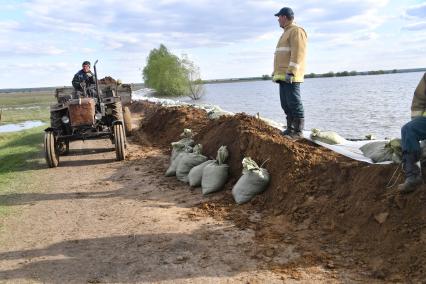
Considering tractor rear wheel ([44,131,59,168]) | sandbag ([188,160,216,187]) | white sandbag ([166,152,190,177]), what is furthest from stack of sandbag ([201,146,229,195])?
tractor rear wheel ([44,131,59,168])

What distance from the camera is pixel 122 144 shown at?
9.90m

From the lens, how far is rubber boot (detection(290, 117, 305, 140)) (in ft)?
23.8

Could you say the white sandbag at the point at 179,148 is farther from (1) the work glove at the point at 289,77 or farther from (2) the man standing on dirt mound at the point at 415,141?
(2) the man standing on dirt mound at the point at 415,141

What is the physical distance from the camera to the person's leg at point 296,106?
7047 mm

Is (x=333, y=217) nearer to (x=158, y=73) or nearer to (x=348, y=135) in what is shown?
(x=348, y=135)

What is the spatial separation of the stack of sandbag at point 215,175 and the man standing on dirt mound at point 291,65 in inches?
50.7

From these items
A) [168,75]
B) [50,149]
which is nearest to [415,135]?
[50,149]

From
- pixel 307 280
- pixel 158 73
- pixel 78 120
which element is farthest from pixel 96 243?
pixel 158 73

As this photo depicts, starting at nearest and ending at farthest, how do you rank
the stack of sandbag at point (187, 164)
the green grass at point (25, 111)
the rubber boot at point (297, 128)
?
1. the rubber boot at point (297, 128)
2. the stack of sandbag at point (187, 164)
3. the green grass at point (25, 111)

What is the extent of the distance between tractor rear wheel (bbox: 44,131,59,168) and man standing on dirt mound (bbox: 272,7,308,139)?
5173mm

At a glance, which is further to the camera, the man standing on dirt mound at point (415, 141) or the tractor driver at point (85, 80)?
the tractor driver at point (85, 80)

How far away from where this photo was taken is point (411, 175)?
4223 mm

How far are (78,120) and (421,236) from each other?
770 cm

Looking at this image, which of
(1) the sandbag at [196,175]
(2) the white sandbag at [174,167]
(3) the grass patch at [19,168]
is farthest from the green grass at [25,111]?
(1) the sandbag at [196,175]
